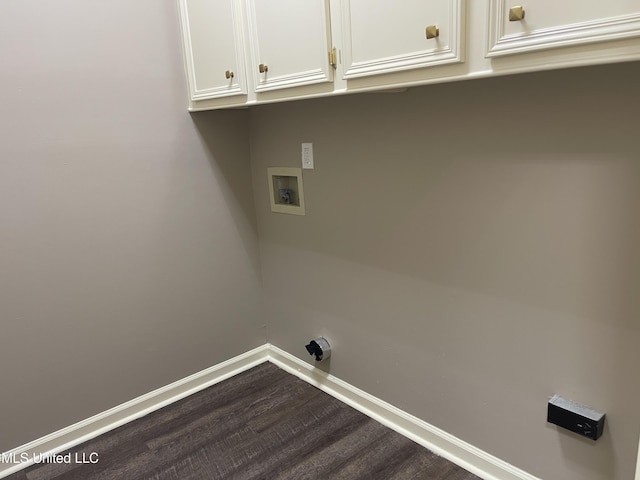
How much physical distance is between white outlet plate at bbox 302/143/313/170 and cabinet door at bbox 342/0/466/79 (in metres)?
0.72

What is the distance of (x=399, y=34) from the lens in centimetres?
133

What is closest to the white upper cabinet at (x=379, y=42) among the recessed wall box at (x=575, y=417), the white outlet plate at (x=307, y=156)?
the white outlet plate at (x=307, y=156)

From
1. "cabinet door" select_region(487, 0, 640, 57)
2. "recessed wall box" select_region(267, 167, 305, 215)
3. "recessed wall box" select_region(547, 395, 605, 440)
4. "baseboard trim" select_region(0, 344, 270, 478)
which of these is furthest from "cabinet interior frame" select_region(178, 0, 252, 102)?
"recessed wall box" select_region(547, 395, 605, 440)

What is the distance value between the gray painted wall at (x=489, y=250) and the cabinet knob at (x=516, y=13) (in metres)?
0.34

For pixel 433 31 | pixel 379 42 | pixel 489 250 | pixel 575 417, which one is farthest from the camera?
pixel 489 250

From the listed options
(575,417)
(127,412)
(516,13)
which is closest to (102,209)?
(127,412)

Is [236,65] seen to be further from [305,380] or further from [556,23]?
[305,380]

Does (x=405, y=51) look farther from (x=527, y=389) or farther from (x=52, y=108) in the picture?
(x=52, y=108)

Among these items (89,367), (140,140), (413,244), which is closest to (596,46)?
(413,244)

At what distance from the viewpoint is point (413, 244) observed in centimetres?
187

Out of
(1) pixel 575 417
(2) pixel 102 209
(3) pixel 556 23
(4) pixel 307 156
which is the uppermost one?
(3) pixel 556 23

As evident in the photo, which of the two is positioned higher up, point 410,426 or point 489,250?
point 489,250

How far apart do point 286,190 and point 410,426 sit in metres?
1.28

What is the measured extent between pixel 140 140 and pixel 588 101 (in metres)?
1.79
